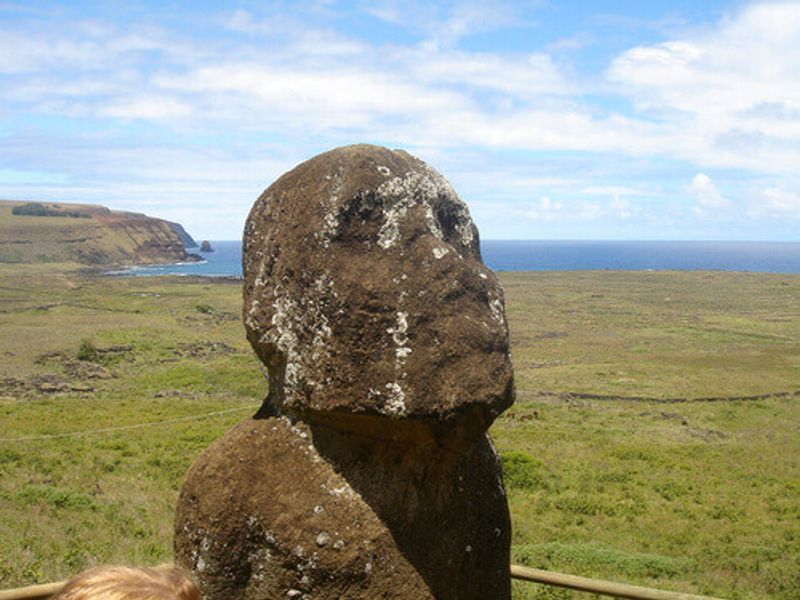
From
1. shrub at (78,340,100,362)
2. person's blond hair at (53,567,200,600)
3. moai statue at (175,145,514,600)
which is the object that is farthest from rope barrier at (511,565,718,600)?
shrub at (78,340,100,362)

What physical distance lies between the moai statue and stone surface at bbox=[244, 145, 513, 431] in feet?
0.03

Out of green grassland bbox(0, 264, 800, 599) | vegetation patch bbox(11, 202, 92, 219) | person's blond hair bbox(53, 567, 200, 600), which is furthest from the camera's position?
vegetation patch bbox(11, 202, 92, 219)

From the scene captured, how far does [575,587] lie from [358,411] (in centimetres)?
291

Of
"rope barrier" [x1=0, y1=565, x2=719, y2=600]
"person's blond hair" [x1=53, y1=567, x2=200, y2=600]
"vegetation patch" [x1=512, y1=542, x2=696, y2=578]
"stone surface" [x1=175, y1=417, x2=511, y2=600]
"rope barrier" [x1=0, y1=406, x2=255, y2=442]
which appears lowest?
"rope barrier" [x1=0, y1=406, x2=255, y2=442]

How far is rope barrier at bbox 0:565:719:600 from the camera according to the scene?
5.98 m

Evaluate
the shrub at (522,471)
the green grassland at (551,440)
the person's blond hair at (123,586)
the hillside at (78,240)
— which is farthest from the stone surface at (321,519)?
the hillside at (78,240)

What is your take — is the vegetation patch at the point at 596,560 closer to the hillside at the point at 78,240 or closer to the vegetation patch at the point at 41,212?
the hillside at the point at 78,240

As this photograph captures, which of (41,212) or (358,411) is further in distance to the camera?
(41,212)

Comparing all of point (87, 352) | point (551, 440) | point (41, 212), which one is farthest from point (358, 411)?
point (41, 212)

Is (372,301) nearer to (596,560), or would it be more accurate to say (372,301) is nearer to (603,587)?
(603,587)

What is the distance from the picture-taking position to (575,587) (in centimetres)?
650

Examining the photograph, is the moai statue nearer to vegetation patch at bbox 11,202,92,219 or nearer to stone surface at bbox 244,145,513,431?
stone surface at bbox 244,145,513,431

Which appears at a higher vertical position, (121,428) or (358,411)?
(358,411)

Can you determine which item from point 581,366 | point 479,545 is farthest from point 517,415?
point 479,545
